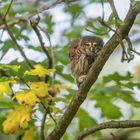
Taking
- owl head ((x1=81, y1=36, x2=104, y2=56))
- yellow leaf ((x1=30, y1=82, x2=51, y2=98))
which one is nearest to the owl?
owl head ((x1=81, y1=36, x2=104, y2=56))

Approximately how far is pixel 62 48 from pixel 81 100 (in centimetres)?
76

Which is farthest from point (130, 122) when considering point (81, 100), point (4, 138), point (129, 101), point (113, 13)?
point (4, 138)

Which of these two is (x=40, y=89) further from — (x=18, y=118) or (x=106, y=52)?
(x=106, y=52)

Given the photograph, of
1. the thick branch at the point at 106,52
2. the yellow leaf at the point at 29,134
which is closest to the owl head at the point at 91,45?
the thick branch at the point at 106,52

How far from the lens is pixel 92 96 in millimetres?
2074

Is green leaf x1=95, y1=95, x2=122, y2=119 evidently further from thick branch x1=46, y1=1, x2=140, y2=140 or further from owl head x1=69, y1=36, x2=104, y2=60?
thick branch x1=46, y1=1, x2=140, y2=140

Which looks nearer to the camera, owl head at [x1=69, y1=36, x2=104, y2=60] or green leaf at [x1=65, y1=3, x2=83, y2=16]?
owl head at [x1=69, y1=36, x2=104, y2=60]

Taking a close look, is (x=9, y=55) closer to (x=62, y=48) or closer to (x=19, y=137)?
(x=62, y=48)

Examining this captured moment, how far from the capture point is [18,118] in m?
1.67

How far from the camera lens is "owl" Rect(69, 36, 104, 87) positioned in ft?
5.00

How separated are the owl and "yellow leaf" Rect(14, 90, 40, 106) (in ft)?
0.53

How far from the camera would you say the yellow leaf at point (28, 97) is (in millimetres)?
1633

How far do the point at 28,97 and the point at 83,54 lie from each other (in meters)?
0.23

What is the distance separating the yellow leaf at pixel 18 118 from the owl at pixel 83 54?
0.72ft
